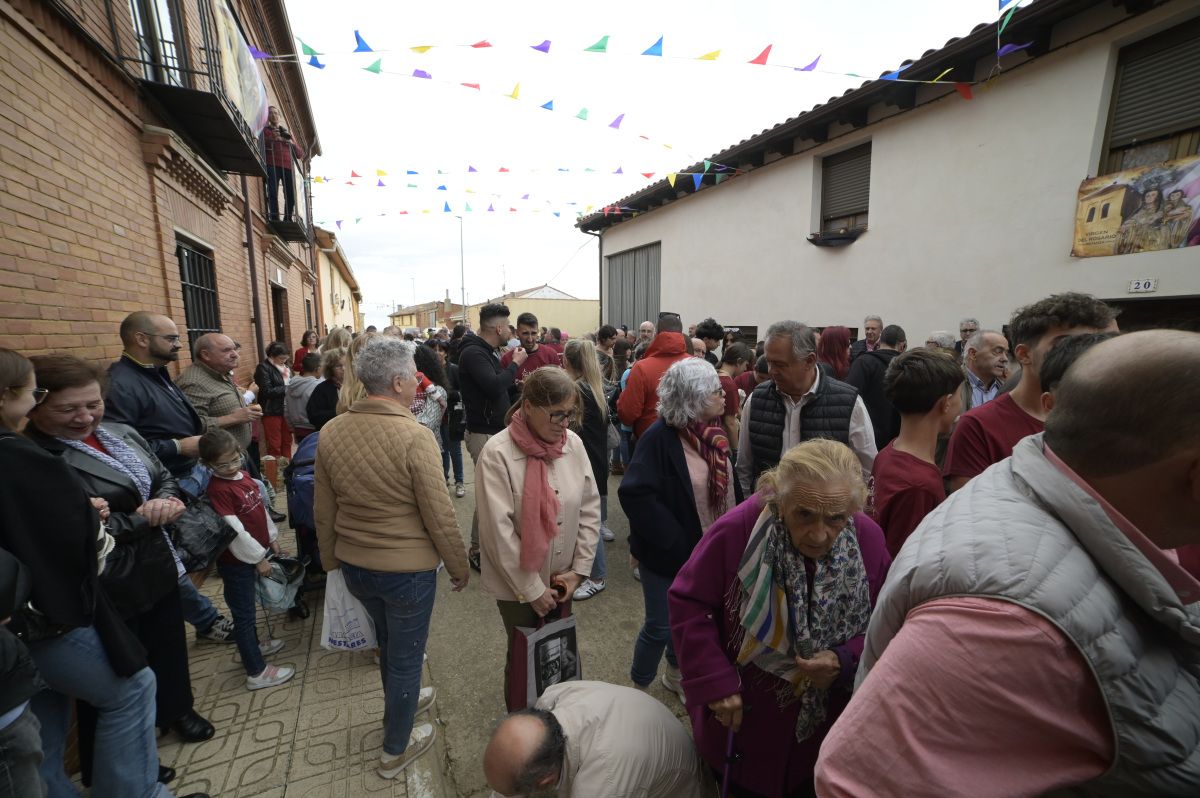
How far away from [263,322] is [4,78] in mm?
6086

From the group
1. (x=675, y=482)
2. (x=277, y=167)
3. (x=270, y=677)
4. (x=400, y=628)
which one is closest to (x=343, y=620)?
(x=400, y=628)

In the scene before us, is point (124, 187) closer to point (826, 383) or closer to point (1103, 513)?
point (826, 383)

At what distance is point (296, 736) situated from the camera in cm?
246

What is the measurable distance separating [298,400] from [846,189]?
→ 8736mm

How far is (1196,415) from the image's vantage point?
77 cm

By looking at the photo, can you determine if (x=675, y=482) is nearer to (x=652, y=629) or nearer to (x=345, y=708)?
(x=652, y=629)

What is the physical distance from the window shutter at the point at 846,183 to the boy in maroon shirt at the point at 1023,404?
20.7ft

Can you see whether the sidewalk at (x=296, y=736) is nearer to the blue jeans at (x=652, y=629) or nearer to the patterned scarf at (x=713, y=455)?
the blue jeans at (x=652, y=629)

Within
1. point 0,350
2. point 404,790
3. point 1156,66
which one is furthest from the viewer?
point 1156,66

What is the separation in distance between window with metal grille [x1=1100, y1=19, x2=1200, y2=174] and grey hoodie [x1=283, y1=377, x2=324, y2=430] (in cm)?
853

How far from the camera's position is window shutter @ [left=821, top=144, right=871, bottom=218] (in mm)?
7961

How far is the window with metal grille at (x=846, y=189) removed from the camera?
26.1 feet

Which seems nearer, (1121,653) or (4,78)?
(1121,653)

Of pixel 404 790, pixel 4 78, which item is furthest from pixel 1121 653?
pixel 4 78
